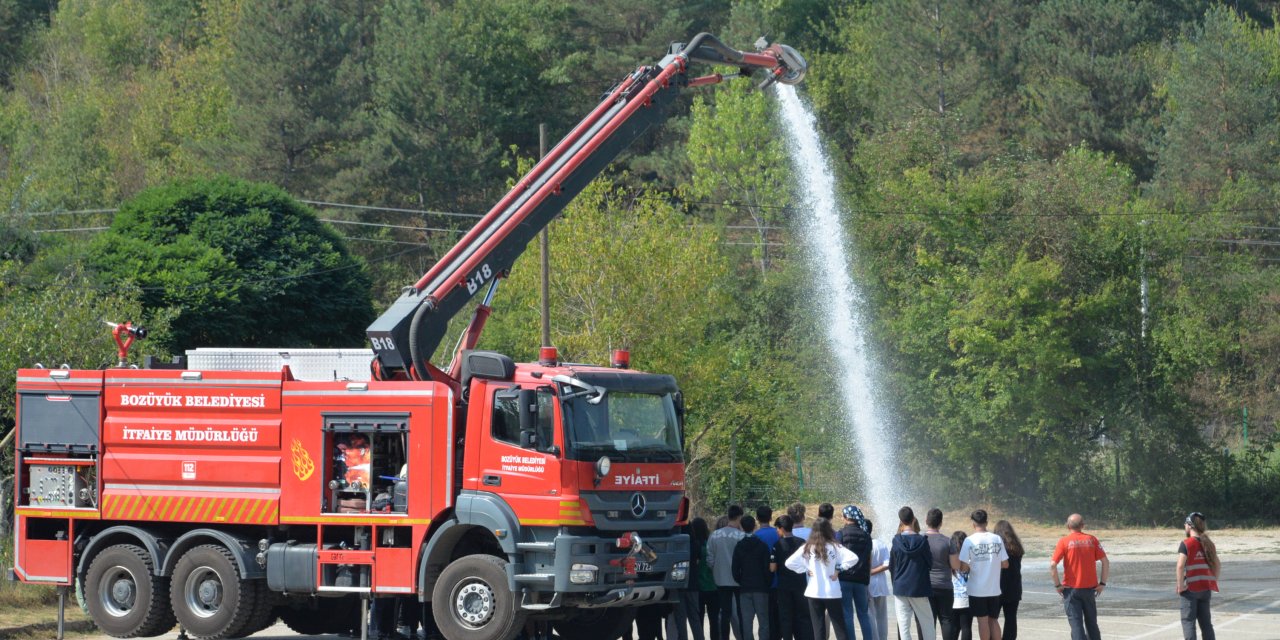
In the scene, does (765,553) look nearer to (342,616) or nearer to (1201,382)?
(342,616)

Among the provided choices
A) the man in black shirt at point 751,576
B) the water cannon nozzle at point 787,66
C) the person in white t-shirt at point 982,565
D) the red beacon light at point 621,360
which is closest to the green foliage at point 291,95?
the water cannon nozzle at point 787,66

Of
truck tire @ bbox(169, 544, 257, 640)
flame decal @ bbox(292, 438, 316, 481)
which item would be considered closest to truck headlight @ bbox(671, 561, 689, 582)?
flame decal @ bbox(292, 438, 316, 481)

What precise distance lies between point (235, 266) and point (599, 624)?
2596cm

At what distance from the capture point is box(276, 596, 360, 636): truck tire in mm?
18766

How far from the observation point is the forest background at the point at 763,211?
39.5 metres

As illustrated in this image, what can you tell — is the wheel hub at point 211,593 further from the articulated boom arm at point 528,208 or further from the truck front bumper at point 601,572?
the truck front bumper at point 601,572

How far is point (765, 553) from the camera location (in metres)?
16.4

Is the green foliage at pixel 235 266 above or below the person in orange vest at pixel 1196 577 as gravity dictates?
above

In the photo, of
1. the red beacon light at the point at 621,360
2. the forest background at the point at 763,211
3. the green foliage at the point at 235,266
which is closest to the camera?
the red beacon light at the point at 621,360

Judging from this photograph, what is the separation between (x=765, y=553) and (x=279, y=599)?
569cm

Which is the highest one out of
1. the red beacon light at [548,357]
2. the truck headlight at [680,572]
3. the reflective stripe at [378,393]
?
the red beacon light at [548,357]

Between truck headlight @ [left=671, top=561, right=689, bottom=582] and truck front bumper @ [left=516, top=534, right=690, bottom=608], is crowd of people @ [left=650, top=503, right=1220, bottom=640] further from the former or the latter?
truck front bumper @ [left=516, top=534, right=690, bottom=608]

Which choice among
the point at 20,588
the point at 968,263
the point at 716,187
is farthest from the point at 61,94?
the point at 20,588

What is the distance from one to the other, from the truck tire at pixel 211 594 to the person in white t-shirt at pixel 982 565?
791cm
